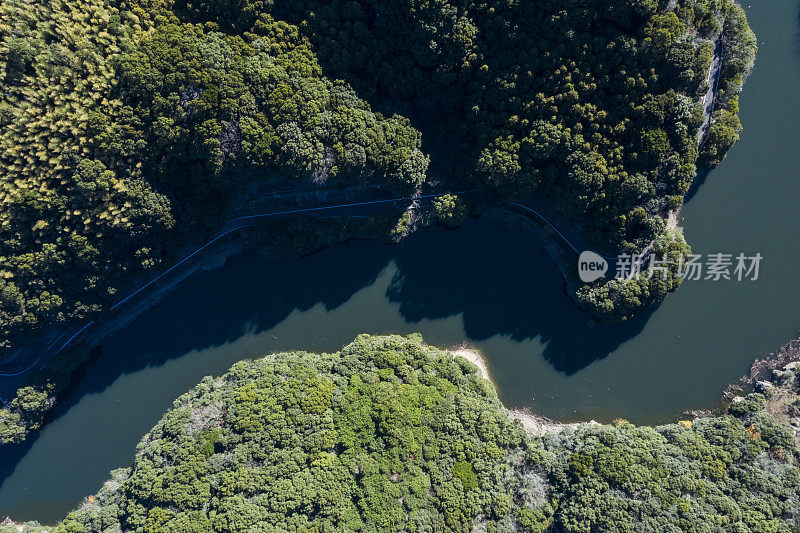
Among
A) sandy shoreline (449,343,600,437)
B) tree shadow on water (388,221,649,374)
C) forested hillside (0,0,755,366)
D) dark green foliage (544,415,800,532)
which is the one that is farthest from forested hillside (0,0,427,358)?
dark green foliage (544,415,800,532)

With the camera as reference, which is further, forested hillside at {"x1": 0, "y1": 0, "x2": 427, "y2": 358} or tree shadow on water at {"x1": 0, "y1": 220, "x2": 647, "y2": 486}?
tree shadow on water at {"x1": 0, "y1": 220, "x2": 647, "y2": 486}

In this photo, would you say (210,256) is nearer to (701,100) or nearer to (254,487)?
(254,487)

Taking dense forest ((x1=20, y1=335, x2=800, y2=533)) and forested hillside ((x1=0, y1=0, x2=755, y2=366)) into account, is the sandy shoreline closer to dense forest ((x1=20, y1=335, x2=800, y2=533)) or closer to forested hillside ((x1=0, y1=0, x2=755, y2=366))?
dense forest ((x1=20, y1=335, x2=800, y2=533))

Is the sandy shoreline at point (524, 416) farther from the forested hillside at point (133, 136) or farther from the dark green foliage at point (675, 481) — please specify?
the forested hillside at point (133, 136)

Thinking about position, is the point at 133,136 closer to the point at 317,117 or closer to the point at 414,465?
the point at 317,117

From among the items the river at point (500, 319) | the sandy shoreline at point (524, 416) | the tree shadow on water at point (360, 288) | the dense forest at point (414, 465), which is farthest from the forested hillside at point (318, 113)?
the dense forest at point (414, 465)
